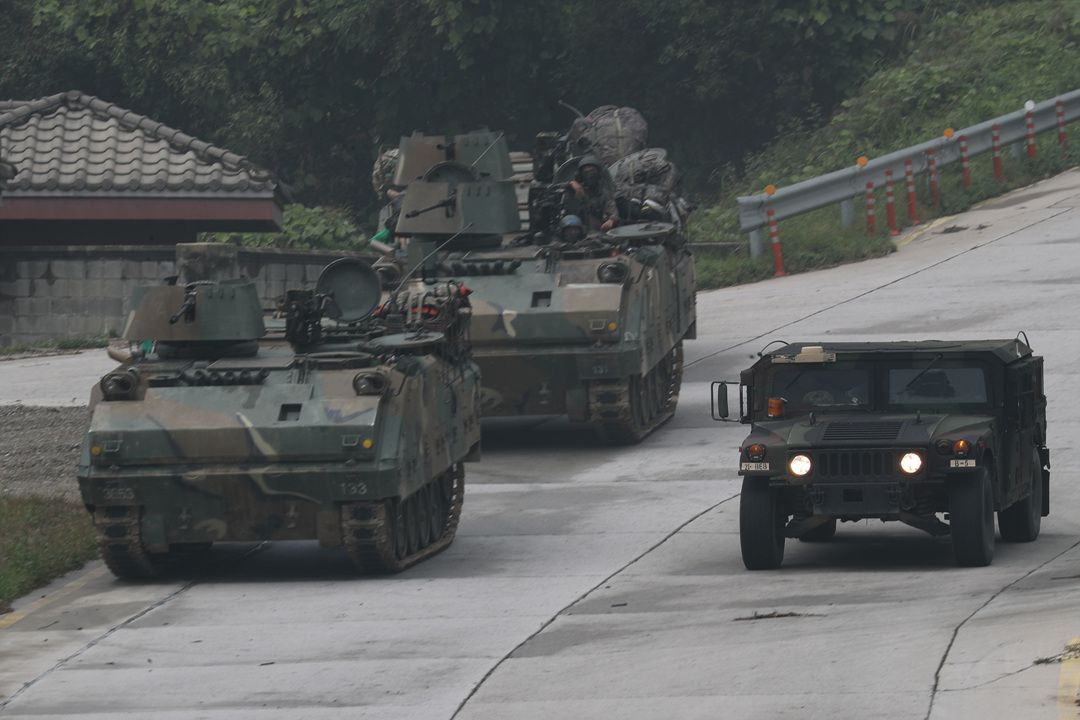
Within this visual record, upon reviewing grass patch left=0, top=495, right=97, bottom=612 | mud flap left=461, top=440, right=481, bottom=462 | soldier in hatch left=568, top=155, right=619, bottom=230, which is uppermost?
soldier in hatch left=568, top=155, right=619, bottom=230

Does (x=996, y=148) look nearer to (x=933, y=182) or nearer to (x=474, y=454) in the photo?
(x=933, y=182)

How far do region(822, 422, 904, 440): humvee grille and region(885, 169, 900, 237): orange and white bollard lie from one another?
60.0 ft

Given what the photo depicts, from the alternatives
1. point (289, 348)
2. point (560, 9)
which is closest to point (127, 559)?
point (289, 348)

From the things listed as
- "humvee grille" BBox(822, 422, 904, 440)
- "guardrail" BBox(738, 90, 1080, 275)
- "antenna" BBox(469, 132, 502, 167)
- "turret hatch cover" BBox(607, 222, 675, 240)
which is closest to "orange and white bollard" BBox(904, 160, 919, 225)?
"guardrail" BBox(738, 90, 1080, 275)

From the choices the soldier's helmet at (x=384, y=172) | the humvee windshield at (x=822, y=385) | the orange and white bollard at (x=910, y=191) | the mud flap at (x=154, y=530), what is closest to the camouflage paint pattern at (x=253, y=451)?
the mud flap at (x=154, y=530)

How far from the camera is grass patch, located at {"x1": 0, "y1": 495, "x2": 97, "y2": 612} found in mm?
14242

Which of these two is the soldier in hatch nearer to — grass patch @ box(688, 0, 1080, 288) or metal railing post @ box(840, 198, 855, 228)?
grass patch @ box(688, 0, 1080, 288)

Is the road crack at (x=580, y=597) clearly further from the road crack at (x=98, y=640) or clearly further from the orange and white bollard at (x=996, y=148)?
the orange and white bollard at (x=996, y=148)

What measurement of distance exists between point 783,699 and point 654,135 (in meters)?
29.8

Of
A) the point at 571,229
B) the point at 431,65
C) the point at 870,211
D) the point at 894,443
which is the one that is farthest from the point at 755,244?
the point at 894,443

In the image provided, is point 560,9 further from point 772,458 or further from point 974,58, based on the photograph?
point 772,458

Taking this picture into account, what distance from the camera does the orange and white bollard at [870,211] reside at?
31.3 meters

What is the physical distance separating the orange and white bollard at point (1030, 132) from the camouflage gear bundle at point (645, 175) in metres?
10.8

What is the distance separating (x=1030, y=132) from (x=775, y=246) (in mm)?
5390
